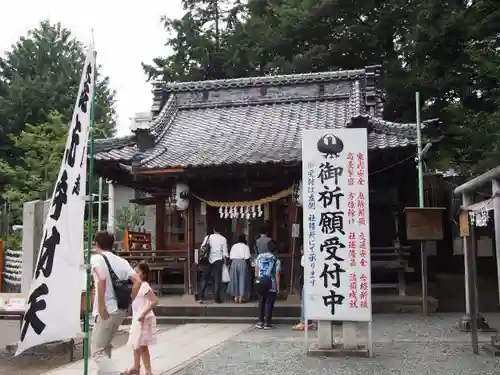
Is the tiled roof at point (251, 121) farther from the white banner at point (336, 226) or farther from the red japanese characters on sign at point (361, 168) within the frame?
the red japanese characters on sign at point (361, 168)

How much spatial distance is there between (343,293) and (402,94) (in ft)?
44.4

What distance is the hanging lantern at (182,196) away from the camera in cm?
1421

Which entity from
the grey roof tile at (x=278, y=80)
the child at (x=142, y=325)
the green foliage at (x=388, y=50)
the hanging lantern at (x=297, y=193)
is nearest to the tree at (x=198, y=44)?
the green foliage at (x=388, y=50)

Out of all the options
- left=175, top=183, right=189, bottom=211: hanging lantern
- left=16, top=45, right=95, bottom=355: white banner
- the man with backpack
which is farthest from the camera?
left=175, top=183, right=189, bottom=211: hanging lantern

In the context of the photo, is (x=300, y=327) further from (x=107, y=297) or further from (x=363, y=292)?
(x=107, y=297)

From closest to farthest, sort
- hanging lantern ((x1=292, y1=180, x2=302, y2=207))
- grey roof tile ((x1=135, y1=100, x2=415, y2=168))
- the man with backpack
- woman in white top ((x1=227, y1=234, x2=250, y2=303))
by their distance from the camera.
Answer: the man with backpack, woman in white top ((x1=227, y1=234, x2=250, y2=303)), hanging lantern ((x1=292, y1=180, x2=302, y2=207)), grey roof tile ((x1=135, y1=100, x2=415, y2=168))

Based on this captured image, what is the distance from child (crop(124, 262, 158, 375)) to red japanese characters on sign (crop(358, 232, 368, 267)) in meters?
3.05

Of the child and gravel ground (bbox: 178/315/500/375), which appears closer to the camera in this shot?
the child

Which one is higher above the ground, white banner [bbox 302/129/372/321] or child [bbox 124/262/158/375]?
white banner [bbox 302/129/372/321]

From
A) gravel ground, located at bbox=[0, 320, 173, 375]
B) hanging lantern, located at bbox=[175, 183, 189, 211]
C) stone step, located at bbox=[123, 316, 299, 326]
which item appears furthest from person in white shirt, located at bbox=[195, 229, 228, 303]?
gravel ground, located at bbox=[0, 320, 173, 375]

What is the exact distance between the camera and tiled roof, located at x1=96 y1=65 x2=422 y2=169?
14.0 metres

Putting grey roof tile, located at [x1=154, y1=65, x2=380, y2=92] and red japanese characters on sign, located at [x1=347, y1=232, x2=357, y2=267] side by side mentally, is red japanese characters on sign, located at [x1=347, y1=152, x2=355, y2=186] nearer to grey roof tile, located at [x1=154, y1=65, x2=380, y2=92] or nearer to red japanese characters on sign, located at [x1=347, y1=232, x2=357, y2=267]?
red japanese characters on sign, located at [x1=347, y1=232, x2=357, y2=267]

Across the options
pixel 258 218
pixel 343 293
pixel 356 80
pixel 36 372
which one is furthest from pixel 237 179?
pixel 36 372

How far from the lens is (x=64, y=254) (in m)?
5.47
